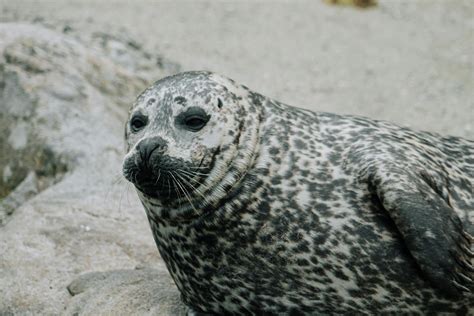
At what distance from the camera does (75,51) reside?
8531mm

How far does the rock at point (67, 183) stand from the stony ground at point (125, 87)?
0.01 meters

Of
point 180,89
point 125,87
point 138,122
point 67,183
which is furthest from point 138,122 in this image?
point 125,87

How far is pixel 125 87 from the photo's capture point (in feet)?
28.1

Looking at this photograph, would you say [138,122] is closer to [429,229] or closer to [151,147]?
[151,147]

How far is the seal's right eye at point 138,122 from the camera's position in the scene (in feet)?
15.4

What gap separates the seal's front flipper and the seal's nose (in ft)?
3.75

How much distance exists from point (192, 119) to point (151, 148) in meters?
0.31

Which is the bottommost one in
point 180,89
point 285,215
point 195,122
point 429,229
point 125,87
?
point 125,87

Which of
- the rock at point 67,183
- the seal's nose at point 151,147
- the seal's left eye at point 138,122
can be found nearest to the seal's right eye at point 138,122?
the seal's left eye at point 138,122

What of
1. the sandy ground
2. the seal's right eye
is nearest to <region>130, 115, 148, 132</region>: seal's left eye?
the seal's right eye

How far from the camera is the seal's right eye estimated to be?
4.70 meters

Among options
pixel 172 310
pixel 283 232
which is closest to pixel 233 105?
pixel 283 232

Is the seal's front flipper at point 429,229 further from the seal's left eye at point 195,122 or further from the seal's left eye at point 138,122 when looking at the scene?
the seal's left eye at point 138,122

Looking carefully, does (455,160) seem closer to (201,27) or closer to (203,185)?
(203,185)
